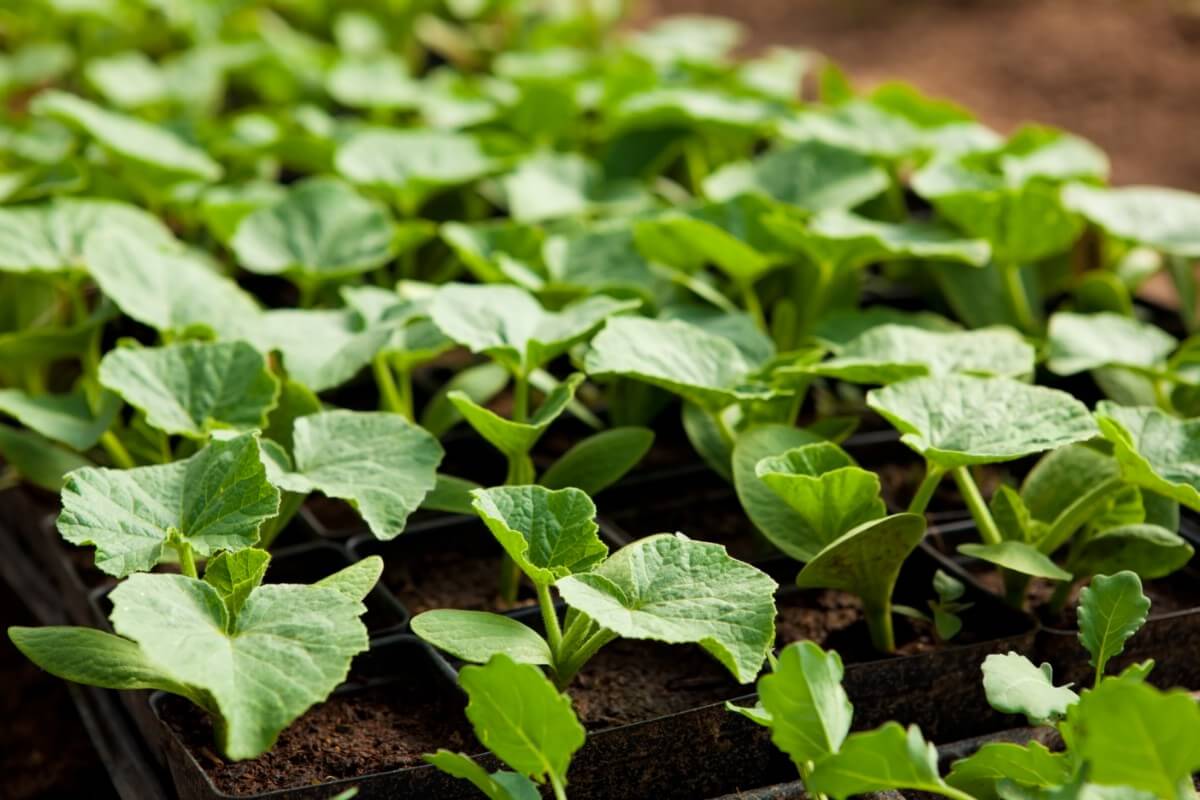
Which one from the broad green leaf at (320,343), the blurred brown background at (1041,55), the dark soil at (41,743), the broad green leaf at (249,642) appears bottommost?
the blurred brown background at (1041,55)

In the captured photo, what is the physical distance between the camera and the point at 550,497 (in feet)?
3.09

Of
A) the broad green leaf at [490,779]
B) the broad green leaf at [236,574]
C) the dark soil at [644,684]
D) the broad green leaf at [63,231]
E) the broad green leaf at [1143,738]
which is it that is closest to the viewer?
the broad green leaf at [1143,738]

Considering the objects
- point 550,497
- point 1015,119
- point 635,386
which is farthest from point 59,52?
point 1015,119

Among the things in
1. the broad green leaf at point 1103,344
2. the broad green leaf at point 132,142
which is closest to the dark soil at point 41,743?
the broad green leaf at point 132,142

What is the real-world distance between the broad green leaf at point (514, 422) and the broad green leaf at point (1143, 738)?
1.52 feet

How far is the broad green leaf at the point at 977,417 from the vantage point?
3.20 feet

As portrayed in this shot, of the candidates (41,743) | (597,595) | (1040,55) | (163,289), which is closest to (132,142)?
(163,289)

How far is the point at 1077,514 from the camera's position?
1.08 m

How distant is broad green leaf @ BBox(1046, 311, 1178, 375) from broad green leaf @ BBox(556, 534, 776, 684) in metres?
0.51

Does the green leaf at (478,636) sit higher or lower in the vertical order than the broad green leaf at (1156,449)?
lower

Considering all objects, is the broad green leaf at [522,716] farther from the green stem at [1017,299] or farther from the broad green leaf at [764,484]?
the green stem at [1017,299]

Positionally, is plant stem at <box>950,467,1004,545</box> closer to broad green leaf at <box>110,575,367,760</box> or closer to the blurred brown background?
broad green leaf at <box>110,575,367,760</box>

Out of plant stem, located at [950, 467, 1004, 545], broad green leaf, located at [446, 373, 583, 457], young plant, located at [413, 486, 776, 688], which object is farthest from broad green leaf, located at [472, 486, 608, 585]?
plant stem, located at [950, 467, 1004, 545]

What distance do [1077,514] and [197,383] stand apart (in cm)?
70
